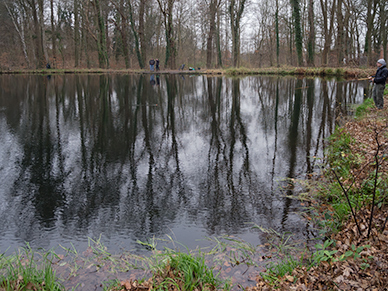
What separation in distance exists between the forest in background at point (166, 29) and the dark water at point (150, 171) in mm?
26673

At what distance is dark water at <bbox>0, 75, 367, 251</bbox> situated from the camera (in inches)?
190

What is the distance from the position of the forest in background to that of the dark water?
87.5ft

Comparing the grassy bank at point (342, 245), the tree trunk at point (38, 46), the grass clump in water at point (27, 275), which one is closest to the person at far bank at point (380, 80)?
the grassy bank at point (342, 245)

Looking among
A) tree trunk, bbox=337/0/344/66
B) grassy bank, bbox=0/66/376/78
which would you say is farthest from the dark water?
tree trunk, bbox=337/0/344/66

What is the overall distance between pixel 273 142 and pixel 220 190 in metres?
3.77

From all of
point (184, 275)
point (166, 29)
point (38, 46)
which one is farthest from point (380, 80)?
point (38, 46)

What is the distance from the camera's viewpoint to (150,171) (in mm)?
7141

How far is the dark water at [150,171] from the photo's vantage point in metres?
4.82

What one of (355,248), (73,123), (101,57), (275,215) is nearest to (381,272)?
(355,248)

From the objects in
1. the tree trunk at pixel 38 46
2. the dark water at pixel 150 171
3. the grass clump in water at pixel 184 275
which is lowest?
the grass clump in water at pixel 184 275

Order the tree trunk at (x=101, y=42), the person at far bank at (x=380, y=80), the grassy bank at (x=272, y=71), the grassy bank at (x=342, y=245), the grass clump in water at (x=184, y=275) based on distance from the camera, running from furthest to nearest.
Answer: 1. the tree trunk at (x=101, y=42)
2. the grassy bank at (x=272, y=71)
3. the person at far bank at (x=380, y=80)
4. the grass clump in water at (x=184, y=275)
5. the grassy bank at (x=342, y=245)

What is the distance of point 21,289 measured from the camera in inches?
129

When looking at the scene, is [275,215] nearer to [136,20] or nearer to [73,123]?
[73,123]

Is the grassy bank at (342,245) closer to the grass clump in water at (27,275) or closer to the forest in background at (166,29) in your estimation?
the grass clump in water at (27,275)
